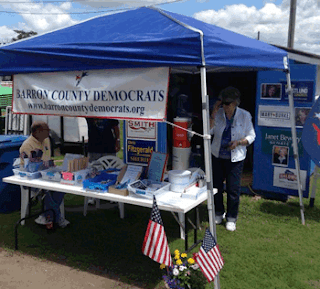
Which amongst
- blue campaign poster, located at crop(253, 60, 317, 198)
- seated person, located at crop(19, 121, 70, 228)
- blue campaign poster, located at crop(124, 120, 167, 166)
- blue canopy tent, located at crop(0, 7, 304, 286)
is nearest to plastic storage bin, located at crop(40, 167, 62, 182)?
seated person, located at crop(19, 121, 70, 228)

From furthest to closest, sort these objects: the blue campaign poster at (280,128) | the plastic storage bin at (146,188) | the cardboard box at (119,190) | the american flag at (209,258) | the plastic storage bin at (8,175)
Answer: the blue campaign poster at (280,128), the plastic storage bin at (8,175), the cardboard box at (119,190), the plastic storage bin at (146,188), the american flag at (209,258)

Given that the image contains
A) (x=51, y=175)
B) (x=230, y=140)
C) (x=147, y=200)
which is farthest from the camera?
(x=230, y=140)

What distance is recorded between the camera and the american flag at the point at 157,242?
280 centimetres

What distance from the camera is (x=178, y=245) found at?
12.9ft

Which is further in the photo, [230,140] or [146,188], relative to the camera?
[230,140]

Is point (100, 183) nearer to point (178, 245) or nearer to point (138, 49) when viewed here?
point (178, 245)

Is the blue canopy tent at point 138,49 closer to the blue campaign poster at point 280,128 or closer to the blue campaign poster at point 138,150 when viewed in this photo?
the blue campaign poster at point 280,128

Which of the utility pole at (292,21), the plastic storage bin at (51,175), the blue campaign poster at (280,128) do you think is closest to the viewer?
the plastic storage bin at (51,175)

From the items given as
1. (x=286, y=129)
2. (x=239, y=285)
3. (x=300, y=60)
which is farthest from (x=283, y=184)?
(x=239, y=285)

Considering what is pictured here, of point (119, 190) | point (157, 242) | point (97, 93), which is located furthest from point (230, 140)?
point (157, 242)

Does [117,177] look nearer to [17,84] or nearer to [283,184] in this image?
[17,84]

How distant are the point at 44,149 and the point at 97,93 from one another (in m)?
1.38

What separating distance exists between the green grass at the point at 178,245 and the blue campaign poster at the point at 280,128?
45 centimetres

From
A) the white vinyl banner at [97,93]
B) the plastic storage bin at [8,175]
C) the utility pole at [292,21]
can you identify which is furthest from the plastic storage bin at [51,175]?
the utility pole at [292,21]
